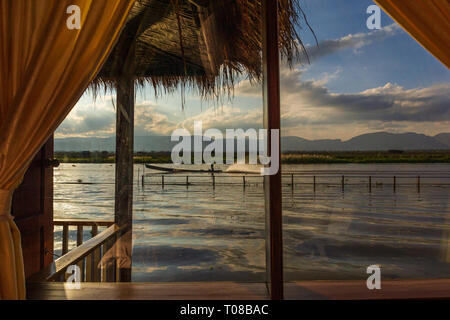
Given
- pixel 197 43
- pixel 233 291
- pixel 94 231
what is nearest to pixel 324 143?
pixel 197 43

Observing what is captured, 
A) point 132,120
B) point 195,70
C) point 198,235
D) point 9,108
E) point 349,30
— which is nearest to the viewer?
point 9,108

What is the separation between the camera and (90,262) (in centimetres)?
138

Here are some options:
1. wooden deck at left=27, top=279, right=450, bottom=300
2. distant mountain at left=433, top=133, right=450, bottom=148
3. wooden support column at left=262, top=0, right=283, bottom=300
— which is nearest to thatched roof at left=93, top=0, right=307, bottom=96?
wooden support column at left=262, top=0, right=283, bottom=300

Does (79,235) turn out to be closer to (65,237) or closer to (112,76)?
(65,237)

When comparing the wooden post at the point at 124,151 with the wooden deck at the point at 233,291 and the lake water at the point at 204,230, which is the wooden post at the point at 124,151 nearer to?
the lake water at the point at 204,230

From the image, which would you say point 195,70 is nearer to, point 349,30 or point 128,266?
point 128,266

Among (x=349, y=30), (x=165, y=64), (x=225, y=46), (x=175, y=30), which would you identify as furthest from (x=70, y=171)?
(x=349, y=30)

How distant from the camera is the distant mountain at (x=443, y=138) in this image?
247 centimetres

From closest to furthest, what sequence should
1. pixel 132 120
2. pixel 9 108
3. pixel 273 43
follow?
pixel 9 108
pixel 273 43
pixel 132 120

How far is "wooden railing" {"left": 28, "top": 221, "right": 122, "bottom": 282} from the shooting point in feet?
3.89

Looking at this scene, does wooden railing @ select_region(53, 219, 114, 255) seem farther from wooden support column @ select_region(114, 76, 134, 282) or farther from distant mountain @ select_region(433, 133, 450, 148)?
distant mountain @ select_region(433, 133, 450, 148)

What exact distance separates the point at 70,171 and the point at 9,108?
21.2 inches
